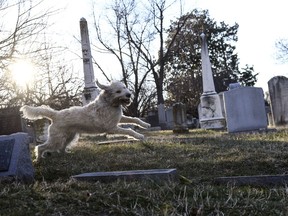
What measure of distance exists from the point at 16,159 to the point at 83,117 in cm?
354

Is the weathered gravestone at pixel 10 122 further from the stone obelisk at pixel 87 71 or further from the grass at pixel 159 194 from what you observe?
the grass at pixel 159 194

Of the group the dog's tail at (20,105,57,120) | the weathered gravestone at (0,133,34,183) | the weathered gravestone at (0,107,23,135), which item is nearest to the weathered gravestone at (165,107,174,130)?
the weathered gravestone at (0,107,23,135)

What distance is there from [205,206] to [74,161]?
419 centimetres

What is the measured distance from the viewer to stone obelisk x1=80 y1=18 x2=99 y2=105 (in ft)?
59.2

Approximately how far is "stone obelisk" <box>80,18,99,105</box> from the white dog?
30.9 ft

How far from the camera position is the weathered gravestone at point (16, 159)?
4.57 metres

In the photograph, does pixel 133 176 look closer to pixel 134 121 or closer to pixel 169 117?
pixel 134 121

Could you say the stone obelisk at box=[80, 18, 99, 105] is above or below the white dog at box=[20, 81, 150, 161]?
above

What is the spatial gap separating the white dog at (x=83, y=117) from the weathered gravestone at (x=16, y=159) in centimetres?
279

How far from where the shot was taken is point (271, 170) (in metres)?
5.25

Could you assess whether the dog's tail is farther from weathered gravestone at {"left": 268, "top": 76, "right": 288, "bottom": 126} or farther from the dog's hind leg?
weathered gravestone at {"left": 268, "top": 76, "right": 288, "bottom": 126}

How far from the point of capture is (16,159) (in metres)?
4.68

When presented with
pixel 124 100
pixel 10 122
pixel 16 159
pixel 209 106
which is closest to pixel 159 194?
pixel 16 159

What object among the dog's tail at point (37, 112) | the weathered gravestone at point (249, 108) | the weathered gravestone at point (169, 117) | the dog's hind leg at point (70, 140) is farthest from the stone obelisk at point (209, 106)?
the dog's tail at point (37, 112)
